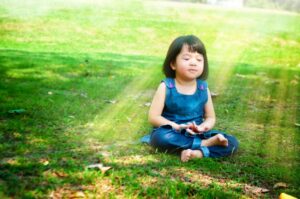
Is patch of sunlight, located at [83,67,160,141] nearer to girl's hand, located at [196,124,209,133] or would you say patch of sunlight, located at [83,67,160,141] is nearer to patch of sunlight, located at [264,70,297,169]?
girl's hand, located at [196,124,209,133]

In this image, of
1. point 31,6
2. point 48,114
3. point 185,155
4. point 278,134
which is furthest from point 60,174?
point 31,6

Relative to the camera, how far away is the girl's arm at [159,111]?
11.2 ft

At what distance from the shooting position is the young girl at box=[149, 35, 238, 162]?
10.6ft

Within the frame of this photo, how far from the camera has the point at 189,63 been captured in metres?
3.39

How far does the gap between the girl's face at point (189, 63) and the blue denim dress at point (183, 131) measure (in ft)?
0.66

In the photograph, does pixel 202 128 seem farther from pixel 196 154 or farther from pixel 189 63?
pixel 189 63

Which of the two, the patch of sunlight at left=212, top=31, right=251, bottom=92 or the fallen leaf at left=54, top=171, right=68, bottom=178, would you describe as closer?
the fallen leaf at left=54, top=171, right=68, bottom=178

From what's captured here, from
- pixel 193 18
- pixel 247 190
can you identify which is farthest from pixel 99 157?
pixel 193 18

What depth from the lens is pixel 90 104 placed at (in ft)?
15.9

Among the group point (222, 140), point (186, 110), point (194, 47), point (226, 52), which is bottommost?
point (226, 52)

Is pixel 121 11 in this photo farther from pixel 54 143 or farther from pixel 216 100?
pixel 54 143

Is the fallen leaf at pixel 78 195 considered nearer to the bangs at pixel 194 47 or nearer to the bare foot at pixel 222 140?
the bare foot at pixel 222 140

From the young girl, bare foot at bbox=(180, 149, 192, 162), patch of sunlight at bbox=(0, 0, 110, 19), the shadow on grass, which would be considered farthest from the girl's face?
patch of sunlight at bbox=(0, 0, 110, 19)

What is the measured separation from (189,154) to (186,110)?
0.58 m
